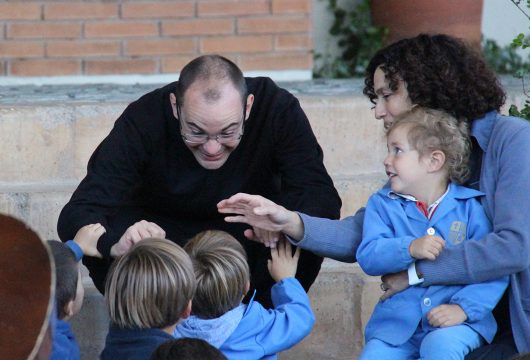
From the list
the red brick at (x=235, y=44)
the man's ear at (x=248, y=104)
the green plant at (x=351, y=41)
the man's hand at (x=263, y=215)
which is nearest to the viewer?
the man's hand at (x=263, y=215)

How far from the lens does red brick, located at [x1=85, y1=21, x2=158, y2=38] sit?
5680 millimetres

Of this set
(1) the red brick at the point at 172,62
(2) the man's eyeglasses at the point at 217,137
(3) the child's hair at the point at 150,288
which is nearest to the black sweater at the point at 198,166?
(2) the man's eyeglasses at the point at 217,137

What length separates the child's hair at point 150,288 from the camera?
2.81 metres

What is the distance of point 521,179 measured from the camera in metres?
3.04

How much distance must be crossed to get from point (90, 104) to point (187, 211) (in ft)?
3.79

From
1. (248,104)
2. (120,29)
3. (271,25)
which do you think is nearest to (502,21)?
(271,25)

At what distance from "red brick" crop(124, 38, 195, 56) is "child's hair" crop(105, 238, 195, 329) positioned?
302 cm

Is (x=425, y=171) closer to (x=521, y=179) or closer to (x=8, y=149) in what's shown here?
(x=521, y=179)

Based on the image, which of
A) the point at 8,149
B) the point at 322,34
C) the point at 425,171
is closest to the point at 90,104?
the point at 8,149

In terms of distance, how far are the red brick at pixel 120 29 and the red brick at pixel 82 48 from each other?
5 centimetres

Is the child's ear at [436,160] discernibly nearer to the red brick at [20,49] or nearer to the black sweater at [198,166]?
the black sweater at [198,166]

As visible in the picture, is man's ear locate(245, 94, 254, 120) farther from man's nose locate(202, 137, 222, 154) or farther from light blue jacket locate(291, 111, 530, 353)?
light blue jacket locate(291, 111, 530, 353)

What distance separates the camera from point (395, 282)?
125 inches

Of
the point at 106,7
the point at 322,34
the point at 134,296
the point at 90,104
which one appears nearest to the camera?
the point at 134,296
